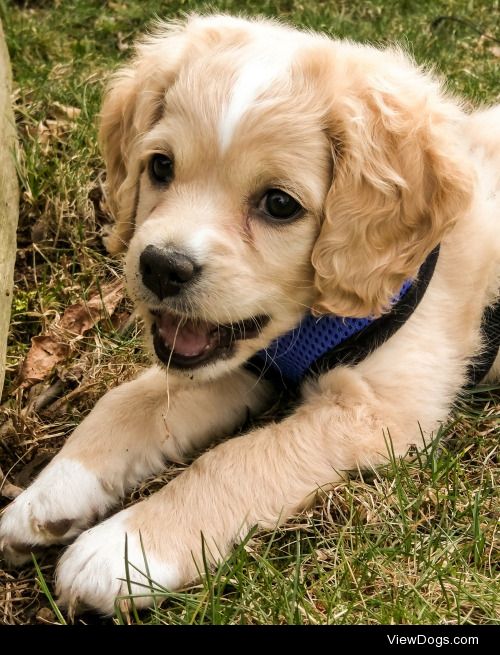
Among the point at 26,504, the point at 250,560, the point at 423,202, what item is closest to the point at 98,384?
the point at 26,504

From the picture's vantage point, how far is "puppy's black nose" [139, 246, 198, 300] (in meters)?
2.61

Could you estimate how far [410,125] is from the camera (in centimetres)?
277

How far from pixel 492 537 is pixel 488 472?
1.17ft

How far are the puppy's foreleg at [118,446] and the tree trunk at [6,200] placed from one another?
46cm

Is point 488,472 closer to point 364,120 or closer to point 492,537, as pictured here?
point 492,537

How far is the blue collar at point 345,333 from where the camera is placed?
3.06 m

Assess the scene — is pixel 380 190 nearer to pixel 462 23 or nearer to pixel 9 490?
pixel 9 490

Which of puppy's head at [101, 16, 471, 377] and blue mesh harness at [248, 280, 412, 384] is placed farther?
blue mesh harness at [248, 280, 412, 384]

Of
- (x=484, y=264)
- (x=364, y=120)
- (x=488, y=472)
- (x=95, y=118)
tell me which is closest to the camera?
(x=364, y=120)

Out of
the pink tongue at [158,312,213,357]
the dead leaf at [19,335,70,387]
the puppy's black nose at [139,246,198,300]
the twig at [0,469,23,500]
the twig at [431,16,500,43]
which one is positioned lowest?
the twig at [0,469,23,500]

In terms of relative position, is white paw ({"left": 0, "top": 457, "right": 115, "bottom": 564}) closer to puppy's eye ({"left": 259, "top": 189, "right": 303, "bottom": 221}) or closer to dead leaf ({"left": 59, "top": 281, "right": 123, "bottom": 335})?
dead leaf ({"left": 59, "top": 281, "right": 123, "bottom": 335})

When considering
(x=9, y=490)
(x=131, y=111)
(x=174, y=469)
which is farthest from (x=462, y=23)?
(x=9, y=490)

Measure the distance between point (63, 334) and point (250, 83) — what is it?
1.54 metres

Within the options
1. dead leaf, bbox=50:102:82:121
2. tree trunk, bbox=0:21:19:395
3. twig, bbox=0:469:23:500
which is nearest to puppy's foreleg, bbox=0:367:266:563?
twig, bbox=0:469:23:500
